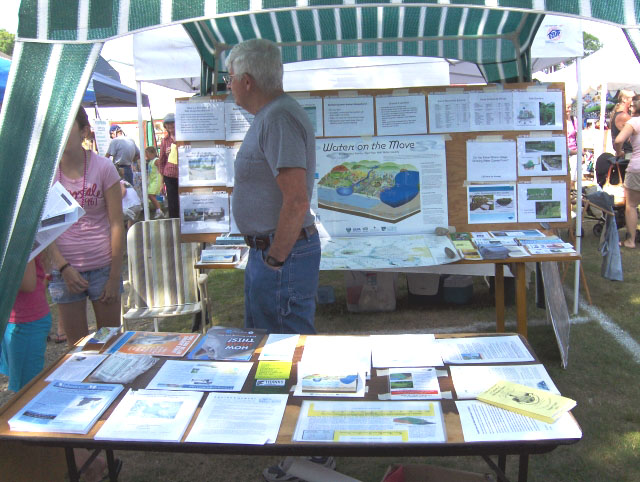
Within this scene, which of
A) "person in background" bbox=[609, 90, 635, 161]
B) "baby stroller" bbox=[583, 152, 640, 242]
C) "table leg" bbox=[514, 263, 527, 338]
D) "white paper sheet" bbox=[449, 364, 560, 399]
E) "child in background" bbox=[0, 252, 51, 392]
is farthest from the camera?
"person in background" bbox=[609, 90, 635, 161]

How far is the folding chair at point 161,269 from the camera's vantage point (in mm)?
4238

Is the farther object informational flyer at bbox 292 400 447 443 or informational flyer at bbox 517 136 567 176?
informational flyer at bbox 517 136 567 176

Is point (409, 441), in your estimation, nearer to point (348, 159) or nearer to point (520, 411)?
point (520, 411)

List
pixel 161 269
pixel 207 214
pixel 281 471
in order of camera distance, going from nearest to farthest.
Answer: pixel 281 471 < pixel 207 214 < pixel 161 269

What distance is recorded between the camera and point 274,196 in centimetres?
242

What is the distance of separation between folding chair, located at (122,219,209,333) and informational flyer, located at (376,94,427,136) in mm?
1659

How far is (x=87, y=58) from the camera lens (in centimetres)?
176

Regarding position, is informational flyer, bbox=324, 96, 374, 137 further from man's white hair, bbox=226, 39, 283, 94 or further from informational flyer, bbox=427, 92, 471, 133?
man's white hair, bbox=226, 39, 283, 94

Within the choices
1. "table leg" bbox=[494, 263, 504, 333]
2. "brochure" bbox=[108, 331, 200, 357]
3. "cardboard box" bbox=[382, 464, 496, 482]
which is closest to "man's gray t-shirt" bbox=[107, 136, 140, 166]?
"table leg" bbox=[494, 263, 504, 333]

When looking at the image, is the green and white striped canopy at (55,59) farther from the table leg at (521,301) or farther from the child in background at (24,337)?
the table leg at (521,301)

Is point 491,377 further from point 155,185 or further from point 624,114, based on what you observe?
point 155,185

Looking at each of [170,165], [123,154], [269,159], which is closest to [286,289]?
[269,159]

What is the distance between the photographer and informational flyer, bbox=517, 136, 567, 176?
395 centimetres

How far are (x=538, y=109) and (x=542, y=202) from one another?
2.08 feet
